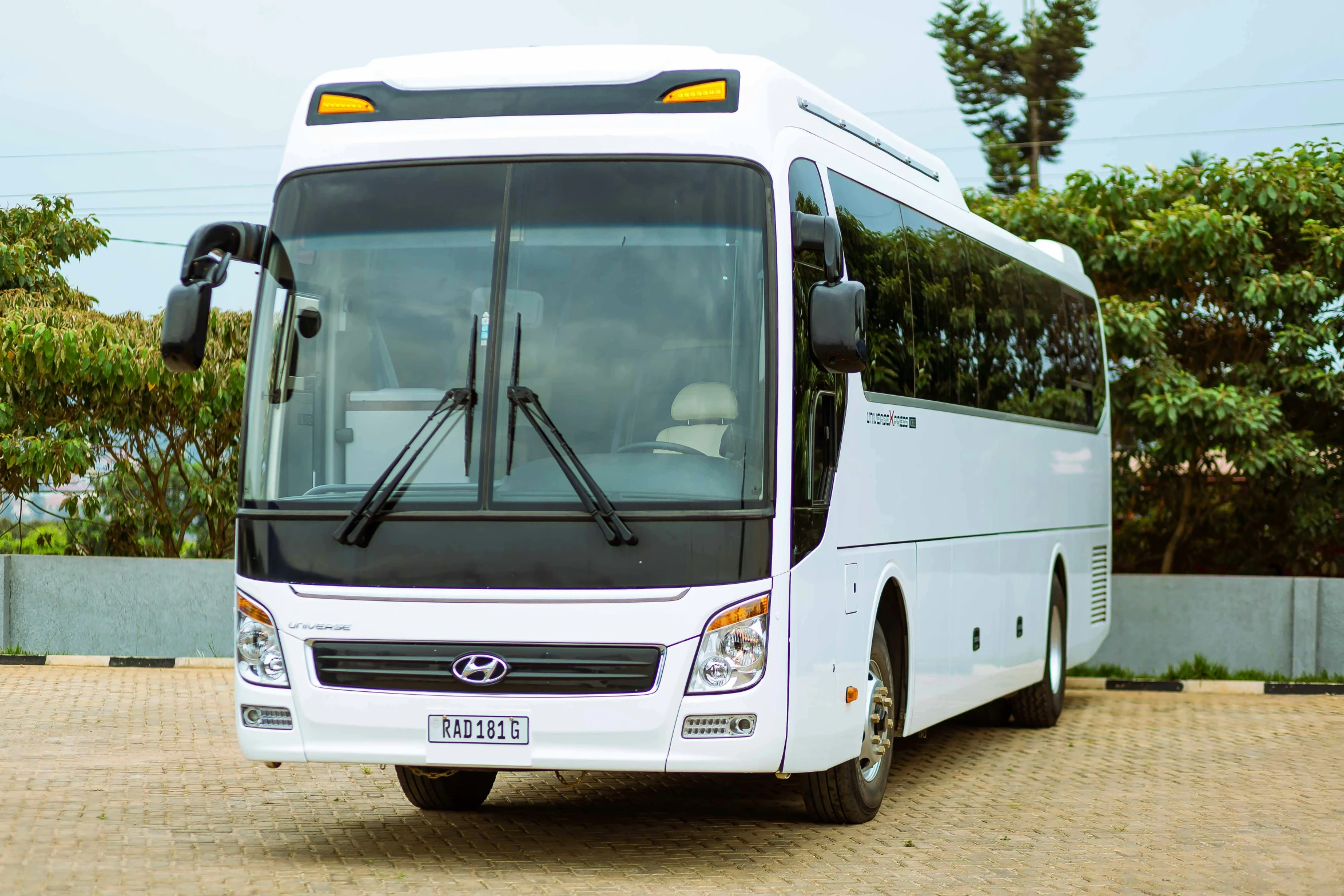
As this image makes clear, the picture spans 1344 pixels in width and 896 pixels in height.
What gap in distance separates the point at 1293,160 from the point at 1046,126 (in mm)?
25299

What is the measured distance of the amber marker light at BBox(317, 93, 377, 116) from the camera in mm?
8008

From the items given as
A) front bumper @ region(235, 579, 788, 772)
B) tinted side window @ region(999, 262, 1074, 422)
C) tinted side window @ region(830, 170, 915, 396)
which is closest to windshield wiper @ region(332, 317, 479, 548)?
front bumper @ region(235, 579, 788, 772)

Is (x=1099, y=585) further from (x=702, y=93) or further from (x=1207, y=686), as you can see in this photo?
(x=702, y=93)

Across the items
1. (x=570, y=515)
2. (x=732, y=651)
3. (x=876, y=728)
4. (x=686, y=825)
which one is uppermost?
(x=570, y=515)

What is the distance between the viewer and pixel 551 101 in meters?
7.84

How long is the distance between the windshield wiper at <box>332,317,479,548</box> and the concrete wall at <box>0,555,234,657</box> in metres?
11.3

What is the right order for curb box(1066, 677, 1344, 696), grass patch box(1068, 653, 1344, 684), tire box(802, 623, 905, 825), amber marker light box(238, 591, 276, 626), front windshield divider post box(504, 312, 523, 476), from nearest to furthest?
front windshield divider post box(504, 312, 523, 476), amber marker light box(238, 591, 276, 626), tire box(802, 623, 905, 825), curb box(1066, 677, 1344, 696), grass patch box(1068, 653, 1344, 684)

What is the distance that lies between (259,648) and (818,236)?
302 centimetres

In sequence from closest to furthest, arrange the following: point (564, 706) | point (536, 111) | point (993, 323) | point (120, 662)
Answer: point (564, 706) < point (536, 111) < point (993, 323) < point (120, 662)

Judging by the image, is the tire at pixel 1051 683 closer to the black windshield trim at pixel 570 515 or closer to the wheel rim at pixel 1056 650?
the wheel rim at pixel 1056 650

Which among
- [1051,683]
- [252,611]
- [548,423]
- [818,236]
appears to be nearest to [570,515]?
[548,423]

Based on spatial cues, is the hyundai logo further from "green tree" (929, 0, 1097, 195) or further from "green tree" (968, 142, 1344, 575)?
"green tree" (929, 0, 1097, 195)

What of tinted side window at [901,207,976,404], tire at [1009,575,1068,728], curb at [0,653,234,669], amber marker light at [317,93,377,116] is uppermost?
amber marker light at [317,93,377,116]

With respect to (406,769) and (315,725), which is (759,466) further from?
(406,769)
